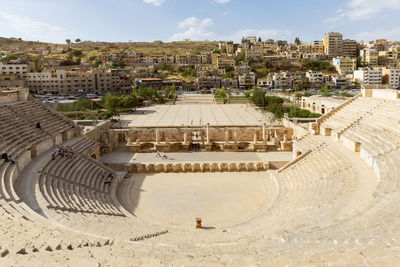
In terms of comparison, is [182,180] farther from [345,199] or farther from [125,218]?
→ [345,199]

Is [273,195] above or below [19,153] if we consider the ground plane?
below

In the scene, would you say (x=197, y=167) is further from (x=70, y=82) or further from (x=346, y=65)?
(x=346, y=65)

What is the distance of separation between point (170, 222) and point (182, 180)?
6.55 m

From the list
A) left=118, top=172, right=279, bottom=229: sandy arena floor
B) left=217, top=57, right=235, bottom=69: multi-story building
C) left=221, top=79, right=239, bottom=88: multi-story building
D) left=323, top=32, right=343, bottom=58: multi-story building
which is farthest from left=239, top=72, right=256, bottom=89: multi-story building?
left=118, top=172, right=279, bottom=229: sandy arena floor

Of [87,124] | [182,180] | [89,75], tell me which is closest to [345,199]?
[182,180]

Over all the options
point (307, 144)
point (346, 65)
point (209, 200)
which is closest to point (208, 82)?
point (346, 65)

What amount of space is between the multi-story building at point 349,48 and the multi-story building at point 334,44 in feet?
9.59

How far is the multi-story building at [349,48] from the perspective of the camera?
458ft

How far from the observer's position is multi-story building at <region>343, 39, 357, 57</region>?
140 meters

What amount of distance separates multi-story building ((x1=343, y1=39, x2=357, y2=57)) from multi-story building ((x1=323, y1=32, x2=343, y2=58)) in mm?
2924

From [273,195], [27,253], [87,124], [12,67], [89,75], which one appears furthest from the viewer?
[89,75]

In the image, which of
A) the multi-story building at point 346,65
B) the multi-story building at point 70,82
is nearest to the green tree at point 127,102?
the multi-story building at point 70,82

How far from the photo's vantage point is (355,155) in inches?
747

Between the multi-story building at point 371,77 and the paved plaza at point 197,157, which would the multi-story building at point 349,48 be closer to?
the multi-story building at point 371,77
